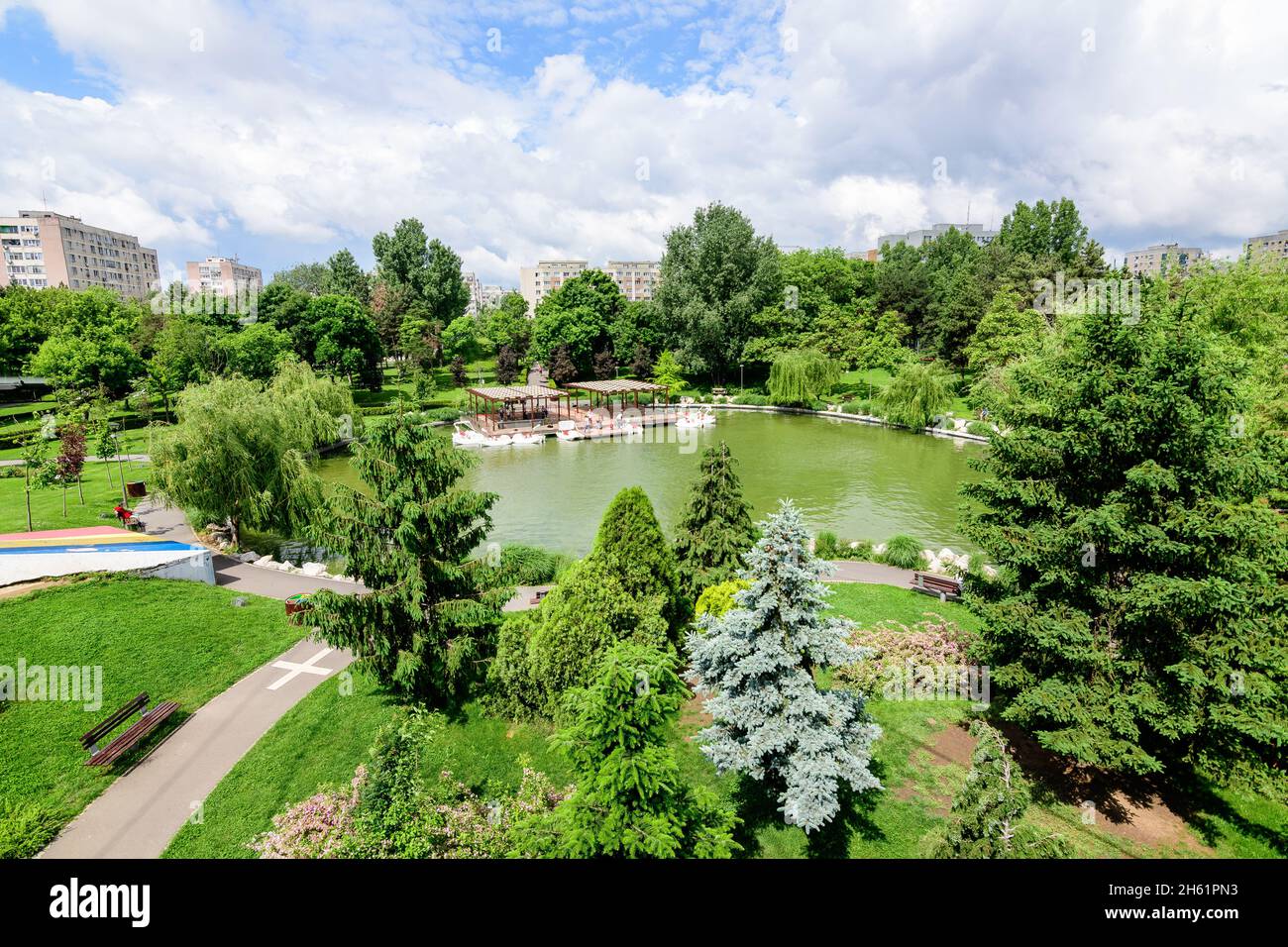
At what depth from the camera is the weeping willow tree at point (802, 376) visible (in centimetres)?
4850

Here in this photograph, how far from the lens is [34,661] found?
1251 centimetres

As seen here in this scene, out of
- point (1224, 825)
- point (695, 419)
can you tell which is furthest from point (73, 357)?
point (1224, 825)

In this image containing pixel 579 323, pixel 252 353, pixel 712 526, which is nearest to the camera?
pixel 712 526

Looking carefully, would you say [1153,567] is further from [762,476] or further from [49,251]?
[49,251]

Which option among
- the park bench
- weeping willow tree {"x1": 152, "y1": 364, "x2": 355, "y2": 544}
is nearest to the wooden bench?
the park bench

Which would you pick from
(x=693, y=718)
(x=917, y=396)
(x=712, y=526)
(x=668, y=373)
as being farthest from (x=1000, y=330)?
(x=693, y=718)

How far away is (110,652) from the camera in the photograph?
517 inches

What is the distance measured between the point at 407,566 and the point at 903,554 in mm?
14152

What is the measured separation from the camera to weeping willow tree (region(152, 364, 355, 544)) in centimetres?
1930

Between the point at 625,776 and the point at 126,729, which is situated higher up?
the point at 625,776

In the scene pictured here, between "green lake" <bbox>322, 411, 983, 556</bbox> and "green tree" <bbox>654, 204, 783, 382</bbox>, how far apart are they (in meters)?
12.9

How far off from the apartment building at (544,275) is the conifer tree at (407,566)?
5480 inches

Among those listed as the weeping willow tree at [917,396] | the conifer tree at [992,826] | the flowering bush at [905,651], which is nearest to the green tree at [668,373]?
the weeping willow tree at [917,396]
